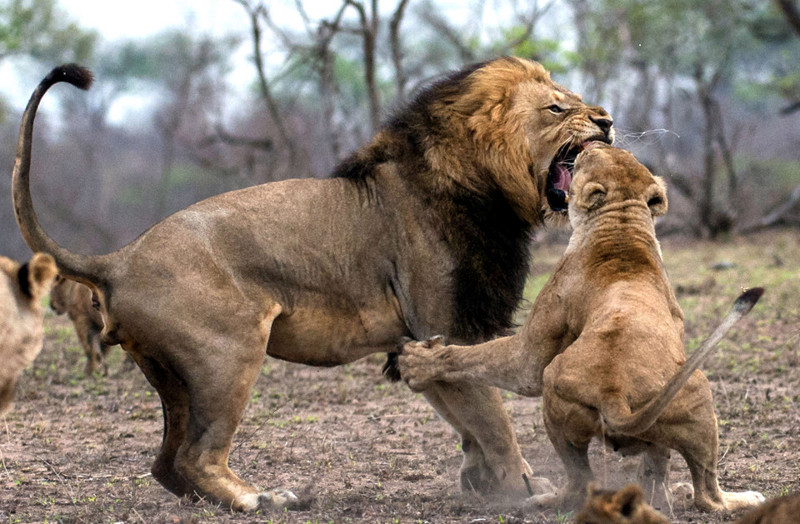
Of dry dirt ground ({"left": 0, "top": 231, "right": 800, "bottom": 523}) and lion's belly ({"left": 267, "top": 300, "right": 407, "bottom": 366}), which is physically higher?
lion's belly ({"left": 267, "top": 300, "right": 407, "bottom": 366})

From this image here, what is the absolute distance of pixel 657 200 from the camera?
3455mm

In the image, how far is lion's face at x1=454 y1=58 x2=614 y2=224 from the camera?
3.93 metres

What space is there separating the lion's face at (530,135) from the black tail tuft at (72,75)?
1.37 m

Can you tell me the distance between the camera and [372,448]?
4.63m

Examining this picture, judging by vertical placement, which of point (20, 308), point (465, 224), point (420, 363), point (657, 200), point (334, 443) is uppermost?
point (20, 308)

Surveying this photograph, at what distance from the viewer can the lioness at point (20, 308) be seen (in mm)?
2105

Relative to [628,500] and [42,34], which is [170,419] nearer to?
[628,500]

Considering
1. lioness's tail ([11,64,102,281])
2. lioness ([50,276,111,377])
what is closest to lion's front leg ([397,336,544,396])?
lioness's tail ([11,64,102,281])

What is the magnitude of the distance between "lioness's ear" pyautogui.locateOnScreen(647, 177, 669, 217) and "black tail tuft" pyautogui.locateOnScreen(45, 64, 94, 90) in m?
1.97

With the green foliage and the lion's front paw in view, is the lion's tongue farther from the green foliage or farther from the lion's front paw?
the green foliage

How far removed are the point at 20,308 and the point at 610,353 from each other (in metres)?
1.59

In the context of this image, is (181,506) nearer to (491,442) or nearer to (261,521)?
(261,521)

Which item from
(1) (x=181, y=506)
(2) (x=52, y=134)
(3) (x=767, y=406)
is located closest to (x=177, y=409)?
(1) (x=181, y=506)

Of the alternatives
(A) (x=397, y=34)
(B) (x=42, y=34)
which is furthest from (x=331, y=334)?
(B) (x=42, y=34)
